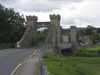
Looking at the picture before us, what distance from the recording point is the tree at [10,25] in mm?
81375

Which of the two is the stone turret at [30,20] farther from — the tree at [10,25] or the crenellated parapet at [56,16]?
the tree at [10,25]

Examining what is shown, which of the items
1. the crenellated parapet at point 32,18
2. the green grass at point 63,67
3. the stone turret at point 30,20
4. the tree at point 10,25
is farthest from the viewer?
the crenellated parapet at point 32,18

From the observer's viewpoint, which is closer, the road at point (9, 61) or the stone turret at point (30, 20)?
the road at point (9, 61)

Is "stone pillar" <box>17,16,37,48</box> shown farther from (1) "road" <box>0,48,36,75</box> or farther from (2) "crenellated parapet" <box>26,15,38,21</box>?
(1) "road" <box>0,48,36,75</box>

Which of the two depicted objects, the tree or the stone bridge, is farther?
the stone bridge

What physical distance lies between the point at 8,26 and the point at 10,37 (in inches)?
83.7

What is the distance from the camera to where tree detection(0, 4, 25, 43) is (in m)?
81.4

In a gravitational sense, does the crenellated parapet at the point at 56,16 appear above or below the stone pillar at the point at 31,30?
above

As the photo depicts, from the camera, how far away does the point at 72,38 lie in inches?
5276

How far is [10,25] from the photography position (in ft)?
276

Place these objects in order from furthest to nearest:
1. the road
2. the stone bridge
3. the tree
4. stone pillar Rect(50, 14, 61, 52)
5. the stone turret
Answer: stone pillar Rect(50, 14, 61, 52), the stone turret, the stone bridge, the tree, the road

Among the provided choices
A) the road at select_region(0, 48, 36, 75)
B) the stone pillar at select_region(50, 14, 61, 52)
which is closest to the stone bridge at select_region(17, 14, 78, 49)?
the stone pillar at select_region(50, 14, 61, 52)

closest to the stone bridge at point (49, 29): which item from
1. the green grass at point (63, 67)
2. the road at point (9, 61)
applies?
the green grass at point (63, 67)

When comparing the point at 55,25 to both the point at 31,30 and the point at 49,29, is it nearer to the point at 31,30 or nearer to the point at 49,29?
the point at 49,29
